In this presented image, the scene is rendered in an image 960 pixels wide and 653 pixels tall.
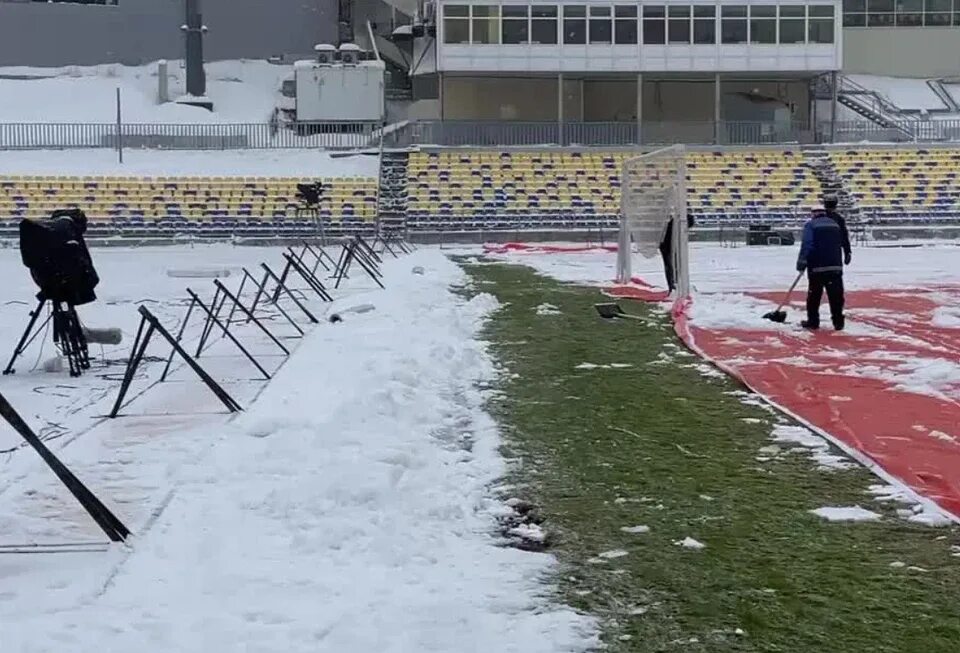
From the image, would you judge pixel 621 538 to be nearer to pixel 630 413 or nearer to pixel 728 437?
pixel 728 437

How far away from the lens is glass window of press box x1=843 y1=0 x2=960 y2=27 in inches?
2313

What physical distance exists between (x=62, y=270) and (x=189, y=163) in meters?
34.8

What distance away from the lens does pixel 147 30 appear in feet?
197

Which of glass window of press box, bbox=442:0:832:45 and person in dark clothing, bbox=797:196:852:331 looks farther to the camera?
glass window of press box, bbox=442:0:832:45

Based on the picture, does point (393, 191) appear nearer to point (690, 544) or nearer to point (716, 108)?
point (716, 108)

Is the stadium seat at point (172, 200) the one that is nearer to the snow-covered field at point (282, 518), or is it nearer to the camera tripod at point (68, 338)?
the camera tripod at point (68, 338)

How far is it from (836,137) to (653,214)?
28.0 meters

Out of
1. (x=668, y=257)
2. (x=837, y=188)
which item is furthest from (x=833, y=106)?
(x=668, y=257)

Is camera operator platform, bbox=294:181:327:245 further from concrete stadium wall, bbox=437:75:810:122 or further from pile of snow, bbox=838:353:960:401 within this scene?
pile of snow, bbox=838:353:960:401

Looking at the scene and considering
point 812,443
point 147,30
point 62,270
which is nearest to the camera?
point 812,443

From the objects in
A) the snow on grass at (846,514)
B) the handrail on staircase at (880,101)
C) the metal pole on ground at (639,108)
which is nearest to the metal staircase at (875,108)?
the handrail on staircase at (880,101)

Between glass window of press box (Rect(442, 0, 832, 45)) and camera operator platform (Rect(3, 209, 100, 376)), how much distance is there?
37.7m

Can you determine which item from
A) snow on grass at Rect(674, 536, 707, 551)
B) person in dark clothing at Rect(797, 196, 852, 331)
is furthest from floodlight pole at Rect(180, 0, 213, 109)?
snow on grass at Rect(674, 536, 707, 551)

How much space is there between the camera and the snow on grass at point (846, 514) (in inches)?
246
